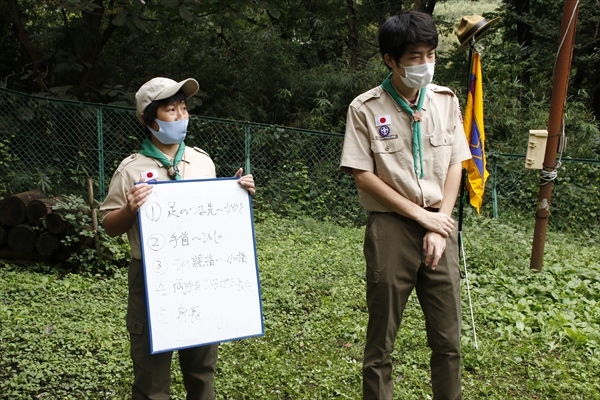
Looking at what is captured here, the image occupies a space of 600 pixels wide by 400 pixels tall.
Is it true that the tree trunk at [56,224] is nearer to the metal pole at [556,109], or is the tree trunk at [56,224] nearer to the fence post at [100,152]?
the fence post at [100,152]

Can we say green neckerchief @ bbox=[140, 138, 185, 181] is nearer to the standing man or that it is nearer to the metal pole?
the standing man

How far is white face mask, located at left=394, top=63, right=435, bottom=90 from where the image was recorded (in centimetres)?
249

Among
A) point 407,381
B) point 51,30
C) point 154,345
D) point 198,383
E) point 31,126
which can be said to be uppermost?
point 51,30

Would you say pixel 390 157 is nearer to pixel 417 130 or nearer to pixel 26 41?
pixel 417 130

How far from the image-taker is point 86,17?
901 centimetres

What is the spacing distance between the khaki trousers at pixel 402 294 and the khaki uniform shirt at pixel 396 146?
0.44 feet

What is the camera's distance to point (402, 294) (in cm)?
259

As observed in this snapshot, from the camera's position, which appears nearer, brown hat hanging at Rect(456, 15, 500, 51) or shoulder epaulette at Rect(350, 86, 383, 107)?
shoulder epaulette at Rect(350, 86, 383, 107)

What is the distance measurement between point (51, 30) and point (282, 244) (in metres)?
5.20

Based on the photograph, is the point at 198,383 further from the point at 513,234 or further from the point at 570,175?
the point at 570,175

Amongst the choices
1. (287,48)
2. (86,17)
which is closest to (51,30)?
(86,17)

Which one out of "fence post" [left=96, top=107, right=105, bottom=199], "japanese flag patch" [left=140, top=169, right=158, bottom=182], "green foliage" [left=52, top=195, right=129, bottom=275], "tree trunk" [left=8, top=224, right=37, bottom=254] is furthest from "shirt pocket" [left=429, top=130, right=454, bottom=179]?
"fence post" [left=96, top=107, right=105, bottom=199]

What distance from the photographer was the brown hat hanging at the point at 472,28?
3.59 metres

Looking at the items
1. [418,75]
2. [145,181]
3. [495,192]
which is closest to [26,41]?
[495,192]
